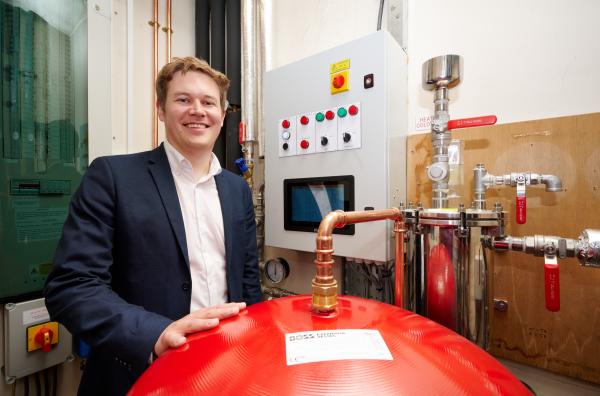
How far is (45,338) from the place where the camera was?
111 cm

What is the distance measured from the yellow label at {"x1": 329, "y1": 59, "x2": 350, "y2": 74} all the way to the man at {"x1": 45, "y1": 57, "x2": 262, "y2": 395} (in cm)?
45

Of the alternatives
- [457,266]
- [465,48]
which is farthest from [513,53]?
[457,266]

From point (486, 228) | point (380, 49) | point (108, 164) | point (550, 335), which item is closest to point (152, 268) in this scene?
point (108, 164)

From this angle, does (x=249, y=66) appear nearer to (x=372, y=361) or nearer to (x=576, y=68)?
(x=576, y=68)

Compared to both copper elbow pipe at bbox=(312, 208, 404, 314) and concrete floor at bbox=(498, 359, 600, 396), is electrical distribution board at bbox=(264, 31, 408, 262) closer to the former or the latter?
copper elbow pipe at bbox=(312, 208, 404, 314)

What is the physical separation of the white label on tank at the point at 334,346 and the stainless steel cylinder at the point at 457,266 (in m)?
0.47

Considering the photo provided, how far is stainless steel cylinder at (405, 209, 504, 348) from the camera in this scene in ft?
2.63

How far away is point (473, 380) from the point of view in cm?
38

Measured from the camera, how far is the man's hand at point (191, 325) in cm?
53

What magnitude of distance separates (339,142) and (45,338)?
1.36 m

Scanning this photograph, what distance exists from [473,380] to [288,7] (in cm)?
180

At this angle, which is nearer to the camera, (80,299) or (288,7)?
(80,299)

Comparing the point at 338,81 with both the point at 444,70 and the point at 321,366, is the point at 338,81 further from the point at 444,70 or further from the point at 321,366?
the point at 321,366

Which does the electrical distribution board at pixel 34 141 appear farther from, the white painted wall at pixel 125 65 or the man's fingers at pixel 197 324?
the man's fingers at pixel 197 324
